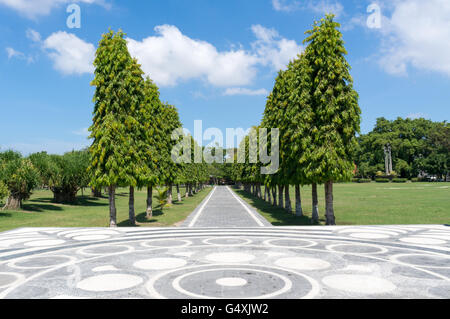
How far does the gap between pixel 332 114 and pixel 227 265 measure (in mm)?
12099

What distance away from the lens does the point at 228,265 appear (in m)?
8.11

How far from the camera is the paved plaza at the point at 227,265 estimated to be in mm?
6219

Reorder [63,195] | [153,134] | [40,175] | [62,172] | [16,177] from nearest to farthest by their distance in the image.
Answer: [153,134]
[16,177]
[40,175]
[62,172]
[63,195]

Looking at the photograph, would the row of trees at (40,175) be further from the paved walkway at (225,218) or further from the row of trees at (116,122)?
the paved walkway at (225,218)

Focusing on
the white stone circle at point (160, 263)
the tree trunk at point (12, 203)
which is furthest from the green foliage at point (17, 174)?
the white stone circle at point (160, 263)

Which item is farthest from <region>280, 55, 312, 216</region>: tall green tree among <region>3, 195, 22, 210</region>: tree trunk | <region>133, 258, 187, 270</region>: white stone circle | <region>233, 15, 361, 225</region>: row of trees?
<region>3, 195, 22, 210</region>: tree trunk

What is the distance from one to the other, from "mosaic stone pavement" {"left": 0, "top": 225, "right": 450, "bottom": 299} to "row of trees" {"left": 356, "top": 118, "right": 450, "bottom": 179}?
288ft

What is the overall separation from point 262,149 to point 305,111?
442 inches

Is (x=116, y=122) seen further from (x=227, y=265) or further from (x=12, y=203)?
(x=12, y=203)

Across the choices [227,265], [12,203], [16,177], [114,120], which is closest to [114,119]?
[114,120]

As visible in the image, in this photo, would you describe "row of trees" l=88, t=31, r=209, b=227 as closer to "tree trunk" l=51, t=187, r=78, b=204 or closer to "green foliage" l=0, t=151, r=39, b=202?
"green foliage" l=0, t=151, r=39, b=202

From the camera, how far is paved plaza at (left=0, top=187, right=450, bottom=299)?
622cm

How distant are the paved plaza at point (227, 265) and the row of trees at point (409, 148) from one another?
8791 cm
